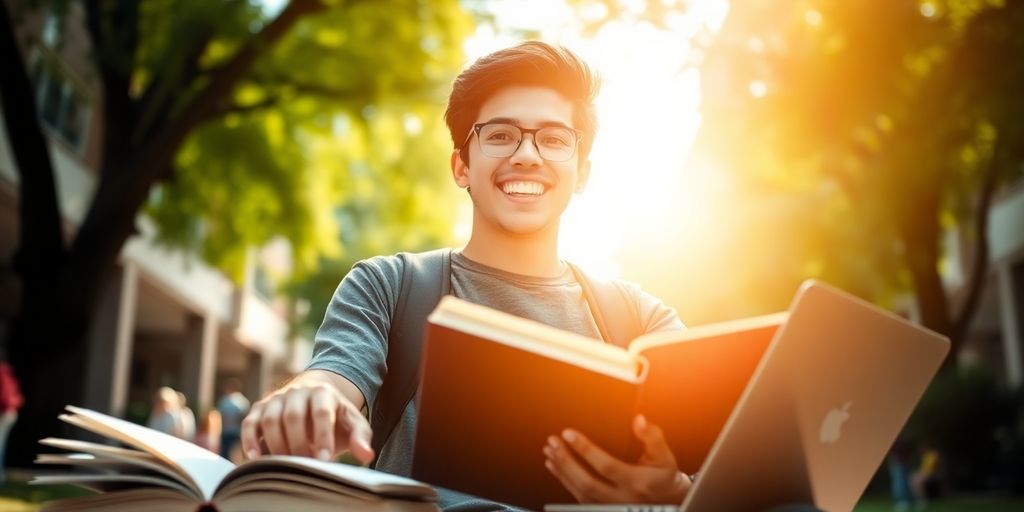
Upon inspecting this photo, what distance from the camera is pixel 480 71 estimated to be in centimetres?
242

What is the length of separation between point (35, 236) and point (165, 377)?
25422 millimetres

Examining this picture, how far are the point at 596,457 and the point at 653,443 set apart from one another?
0.36ft

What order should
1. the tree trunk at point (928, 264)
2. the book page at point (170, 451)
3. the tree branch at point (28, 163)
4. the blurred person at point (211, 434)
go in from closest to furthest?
1. the book page at point (170, 451)
2. the tree branch at point (28, 163)
3. the tree trunk at point (928, 264)
4. the blurred person at point (211, 434)

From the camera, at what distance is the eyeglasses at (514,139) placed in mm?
2383

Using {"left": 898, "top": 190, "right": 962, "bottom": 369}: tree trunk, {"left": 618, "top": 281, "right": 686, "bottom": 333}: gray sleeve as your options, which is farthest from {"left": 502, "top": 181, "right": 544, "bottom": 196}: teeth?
{"left": 898, "top": 190, "right": 962, "bottom": 369}: tree trunk

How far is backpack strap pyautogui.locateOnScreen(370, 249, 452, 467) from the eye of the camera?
221cm

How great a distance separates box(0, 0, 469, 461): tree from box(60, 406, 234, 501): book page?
414 inches

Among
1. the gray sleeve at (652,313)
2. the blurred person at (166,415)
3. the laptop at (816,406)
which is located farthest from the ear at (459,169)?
the blurred person at (166,415)

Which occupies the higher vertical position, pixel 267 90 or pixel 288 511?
pixel 267 90

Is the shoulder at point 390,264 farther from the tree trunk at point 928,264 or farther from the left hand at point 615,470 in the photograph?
the tree trunk at point 928,264

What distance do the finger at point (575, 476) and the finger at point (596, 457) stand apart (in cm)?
1

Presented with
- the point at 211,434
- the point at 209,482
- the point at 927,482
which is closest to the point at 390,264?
the point at 209,482

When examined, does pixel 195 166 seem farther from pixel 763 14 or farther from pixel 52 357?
pixel 763 14

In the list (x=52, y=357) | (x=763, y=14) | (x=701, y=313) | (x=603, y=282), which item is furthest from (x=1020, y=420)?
(x=603, y=282)
